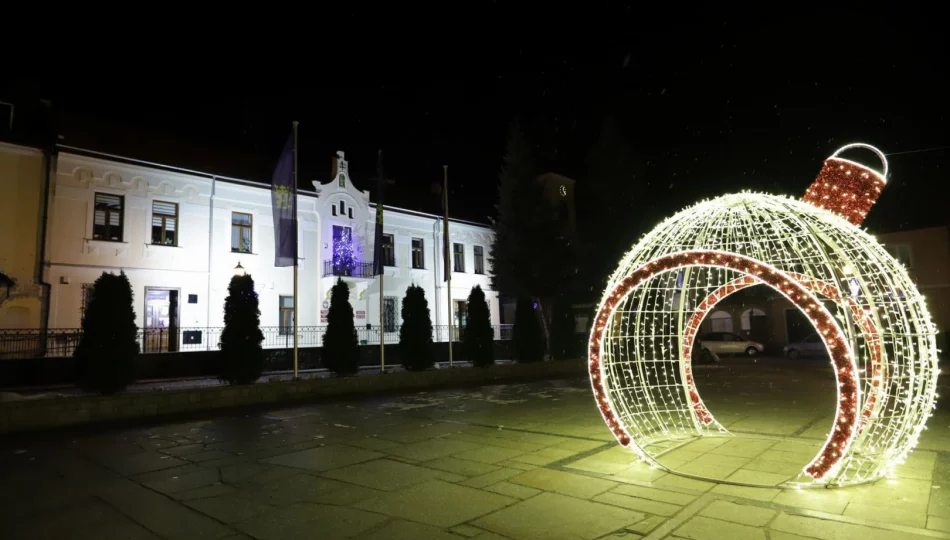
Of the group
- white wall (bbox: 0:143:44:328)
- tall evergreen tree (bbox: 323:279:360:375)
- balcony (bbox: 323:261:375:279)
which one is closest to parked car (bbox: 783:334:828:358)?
balcony (bbox: 323:261:375:279)

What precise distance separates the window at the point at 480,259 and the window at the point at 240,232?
528 inches

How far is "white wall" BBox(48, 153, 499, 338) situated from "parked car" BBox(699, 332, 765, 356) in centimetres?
1775

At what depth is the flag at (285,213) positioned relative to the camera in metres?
14.1

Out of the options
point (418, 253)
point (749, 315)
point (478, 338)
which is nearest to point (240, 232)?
point (418, 253)

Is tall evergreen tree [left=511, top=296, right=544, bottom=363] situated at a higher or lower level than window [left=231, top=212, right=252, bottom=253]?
lower

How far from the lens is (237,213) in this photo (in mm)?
22734

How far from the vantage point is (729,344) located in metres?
31.6

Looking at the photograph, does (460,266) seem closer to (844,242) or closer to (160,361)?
(160,361)

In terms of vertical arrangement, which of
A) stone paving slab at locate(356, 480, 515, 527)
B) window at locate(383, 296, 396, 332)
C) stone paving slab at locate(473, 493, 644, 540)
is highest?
window at locate(383, 296, 396, 332)

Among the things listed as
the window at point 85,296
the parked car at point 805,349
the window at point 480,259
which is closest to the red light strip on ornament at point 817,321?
the window at point 85,296

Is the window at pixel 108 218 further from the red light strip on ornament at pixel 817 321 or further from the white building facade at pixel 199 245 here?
the red light strip on ornament at pixel 817 321

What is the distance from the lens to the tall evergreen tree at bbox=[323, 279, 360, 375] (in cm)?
1602

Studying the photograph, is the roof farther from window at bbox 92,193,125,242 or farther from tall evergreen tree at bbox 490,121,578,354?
tall evergreen tree at bbox 490,121,578,354

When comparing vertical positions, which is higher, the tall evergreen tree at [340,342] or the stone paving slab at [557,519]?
the tall evergreen tree at [340,342]
